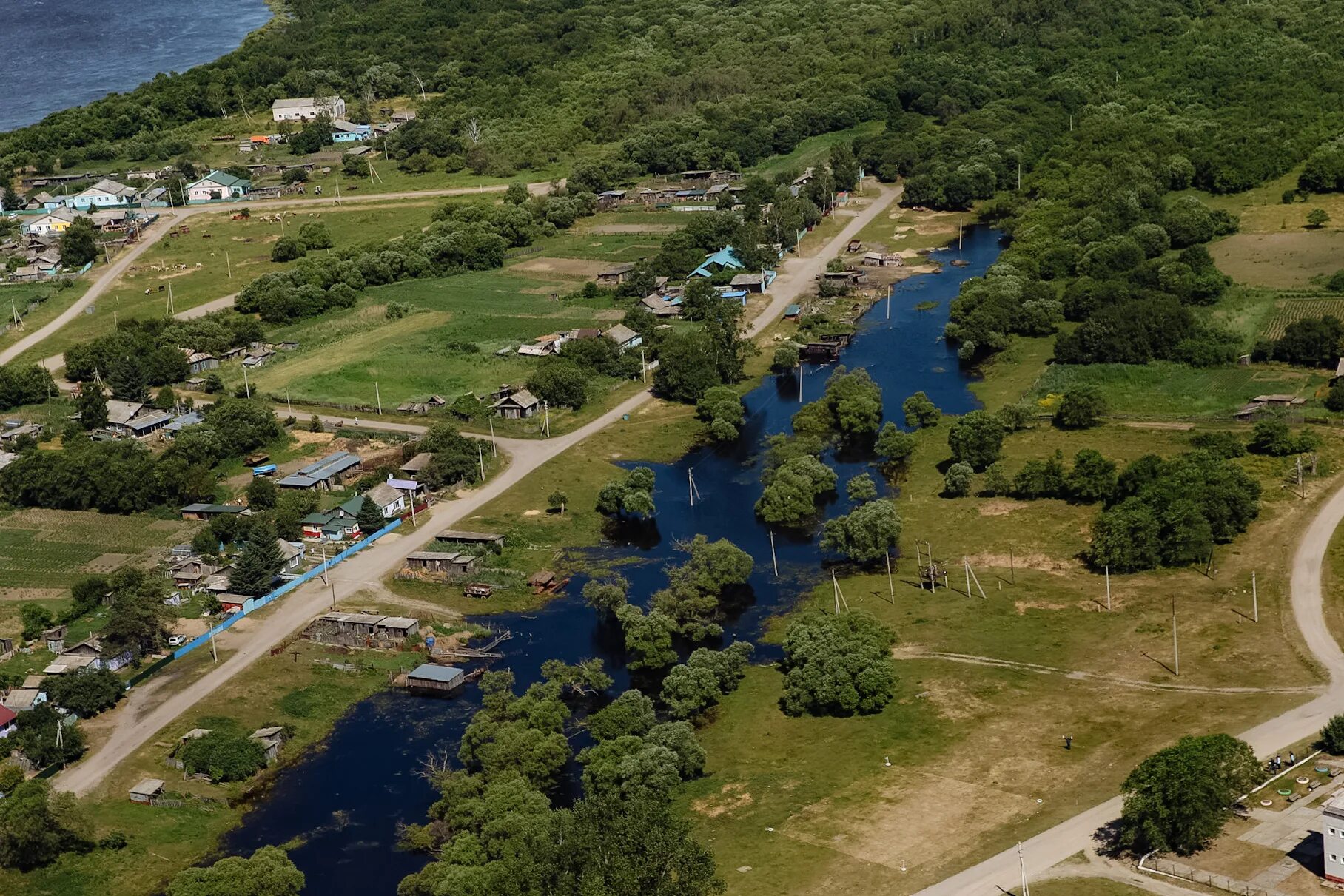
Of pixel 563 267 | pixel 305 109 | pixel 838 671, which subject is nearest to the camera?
pixel 838 671

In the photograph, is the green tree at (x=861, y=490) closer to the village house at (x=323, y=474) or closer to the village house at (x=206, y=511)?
the village house at (x=323, y=474)

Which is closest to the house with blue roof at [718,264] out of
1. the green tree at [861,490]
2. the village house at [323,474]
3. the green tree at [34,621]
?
the village house at [323,474]

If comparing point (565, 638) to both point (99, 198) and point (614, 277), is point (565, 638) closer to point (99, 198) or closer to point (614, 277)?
point (614, 277)

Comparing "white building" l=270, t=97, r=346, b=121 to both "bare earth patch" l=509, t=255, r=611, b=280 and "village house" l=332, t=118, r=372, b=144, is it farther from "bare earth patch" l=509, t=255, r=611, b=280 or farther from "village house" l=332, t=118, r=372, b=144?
"bare earth patch" l=509, t=255, r=611, b=280

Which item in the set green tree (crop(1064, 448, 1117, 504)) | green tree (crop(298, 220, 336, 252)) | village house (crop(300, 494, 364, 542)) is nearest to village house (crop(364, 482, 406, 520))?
village house (crop(300, 494, 364, 542))

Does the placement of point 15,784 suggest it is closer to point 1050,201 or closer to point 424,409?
point 424,409

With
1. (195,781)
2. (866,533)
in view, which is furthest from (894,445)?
(195,781)

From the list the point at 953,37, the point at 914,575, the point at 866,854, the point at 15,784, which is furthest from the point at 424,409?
the point at 953,37
